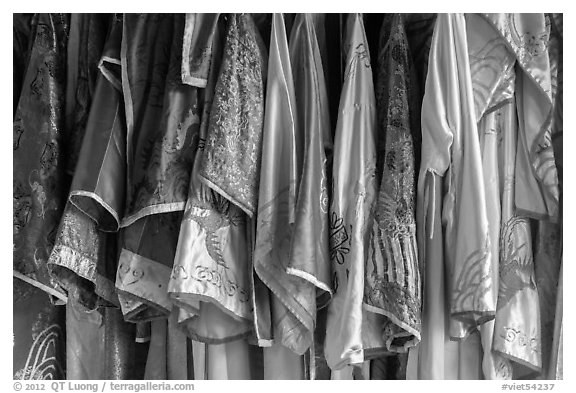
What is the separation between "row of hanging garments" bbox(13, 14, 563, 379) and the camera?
36.6 inches

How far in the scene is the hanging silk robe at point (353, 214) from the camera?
3.03 ft

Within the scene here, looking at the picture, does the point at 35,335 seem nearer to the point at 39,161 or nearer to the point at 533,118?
the point at 39,161

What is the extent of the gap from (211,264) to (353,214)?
9.5 inches

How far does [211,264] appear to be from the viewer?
95 cm

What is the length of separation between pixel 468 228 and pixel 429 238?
0.22 ft

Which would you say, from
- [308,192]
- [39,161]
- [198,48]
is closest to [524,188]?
[308,192]

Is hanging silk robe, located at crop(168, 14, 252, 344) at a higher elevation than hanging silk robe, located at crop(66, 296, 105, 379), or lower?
higher

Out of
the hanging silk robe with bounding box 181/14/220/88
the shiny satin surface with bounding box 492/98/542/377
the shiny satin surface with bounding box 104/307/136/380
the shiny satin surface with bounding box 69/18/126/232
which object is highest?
the hanging silk robe with bounding box 181/14/220/88

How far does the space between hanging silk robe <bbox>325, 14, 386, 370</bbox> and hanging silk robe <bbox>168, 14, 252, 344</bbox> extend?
0.49ft

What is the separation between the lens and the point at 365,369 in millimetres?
1054

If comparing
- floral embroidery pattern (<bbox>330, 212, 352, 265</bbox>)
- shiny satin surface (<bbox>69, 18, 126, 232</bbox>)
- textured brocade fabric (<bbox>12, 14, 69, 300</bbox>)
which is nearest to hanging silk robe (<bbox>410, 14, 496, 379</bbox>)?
floral embroidery pattern (<bbox>330, 212, 352, 265</bbox>)

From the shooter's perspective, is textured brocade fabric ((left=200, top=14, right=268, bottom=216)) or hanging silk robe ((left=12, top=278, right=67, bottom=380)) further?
hanging silk robe ((left=12, top=278, right=67, bottom=380))

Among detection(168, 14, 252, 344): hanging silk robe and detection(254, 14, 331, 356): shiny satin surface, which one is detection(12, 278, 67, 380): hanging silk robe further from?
detection(254, 14, 331, 356): shiny satin surface

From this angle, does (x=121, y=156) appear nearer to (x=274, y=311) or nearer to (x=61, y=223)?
(x=61, y=223)
